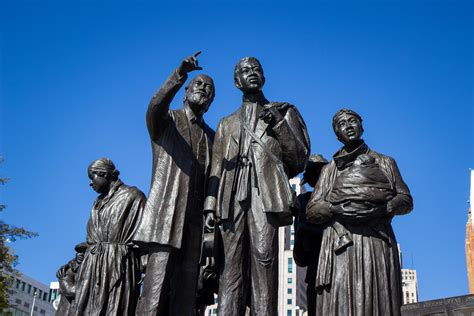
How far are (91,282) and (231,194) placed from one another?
2696mm

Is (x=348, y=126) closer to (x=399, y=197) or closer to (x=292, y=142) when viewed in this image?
(x=292, y=142)

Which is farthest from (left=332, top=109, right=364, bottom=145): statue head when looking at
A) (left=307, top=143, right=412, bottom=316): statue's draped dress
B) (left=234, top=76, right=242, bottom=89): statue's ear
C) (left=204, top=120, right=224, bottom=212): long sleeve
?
(left=204, top=120, right=224, bottom=212): long sleeve

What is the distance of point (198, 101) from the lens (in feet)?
27.1

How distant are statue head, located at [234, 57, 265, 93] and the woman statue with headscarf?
102 inches

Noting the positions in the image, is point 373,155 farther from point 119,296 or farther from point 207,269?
point 119,296

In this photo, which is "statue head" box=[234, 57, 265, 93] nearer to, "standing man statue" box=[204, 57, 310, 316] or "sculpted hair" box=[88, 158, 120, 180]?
"standing man statue" box=[204, 57, 310, 316]

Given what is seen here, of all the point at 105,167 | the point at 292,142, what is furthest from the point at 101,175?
the point at 292,142

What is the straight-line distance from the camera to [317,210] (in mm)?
7320

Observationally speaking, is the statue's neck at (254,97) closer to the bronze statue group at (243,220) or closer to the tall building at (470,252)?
the bronze statue group at (243,220)

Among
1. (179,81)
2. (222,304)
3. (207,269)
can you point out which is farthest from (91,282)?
(179,81)

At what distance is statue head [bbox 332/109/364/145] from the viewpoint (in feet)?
25.1

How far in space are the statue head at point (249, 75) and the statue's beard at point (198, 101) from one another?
69 cm

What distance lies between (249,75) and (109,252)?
3285 millimetres

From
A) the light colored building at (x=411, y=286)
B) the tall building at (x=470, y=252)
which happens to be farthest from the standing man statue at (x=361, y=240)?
the light colored building at (x=411, y=286)
